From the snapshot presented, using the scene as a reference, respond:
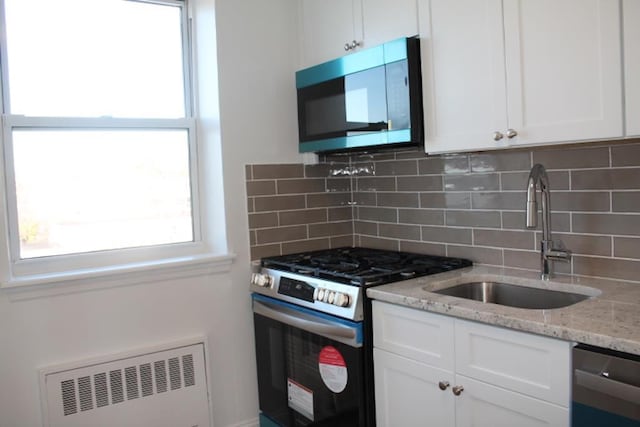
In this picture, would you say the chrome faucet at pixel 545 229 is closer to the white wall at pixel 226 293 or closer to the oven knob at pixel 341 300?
the oven knob at pixel 341 300

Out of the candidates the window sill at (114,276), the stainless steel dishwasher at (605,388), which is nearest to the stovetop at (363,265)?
the window sill at (114,276)

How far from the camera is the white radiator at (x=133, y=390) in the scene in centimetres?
222

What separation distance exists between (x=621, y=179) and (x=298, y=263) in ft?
4.32

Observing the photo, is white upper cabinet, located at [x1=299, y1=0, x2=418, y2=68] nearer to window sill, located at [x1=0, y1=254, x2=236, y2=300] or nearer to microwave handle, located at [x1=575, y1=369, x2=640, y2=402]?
window sill, located at [x1=0, y1=254, x2=236, y2=300]

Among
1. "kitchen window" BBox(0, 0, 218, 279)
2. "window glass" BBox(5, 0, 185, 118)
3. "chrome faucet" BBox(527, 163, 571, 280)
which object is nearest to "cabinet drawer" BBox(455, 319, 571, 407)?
"chrome faucet" BBox(527, 163, 571, 280)

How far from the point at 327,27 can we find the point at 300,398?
1.67 m

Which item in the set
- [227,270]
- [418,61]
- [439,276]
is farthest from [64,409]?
[418,61]

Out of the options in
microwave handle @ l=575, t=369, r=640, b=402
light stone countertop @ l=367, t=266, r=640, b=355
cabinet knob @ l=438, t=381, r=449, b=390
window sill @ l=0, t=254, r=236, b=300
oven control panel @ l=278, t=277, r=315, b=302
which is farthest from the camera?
oven control panel @ l=278, t=277, r=315, b=302

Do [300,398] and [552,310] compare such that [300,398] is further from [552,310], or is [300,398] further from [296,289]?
[552,310]

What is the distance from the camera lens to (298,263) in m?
2.51

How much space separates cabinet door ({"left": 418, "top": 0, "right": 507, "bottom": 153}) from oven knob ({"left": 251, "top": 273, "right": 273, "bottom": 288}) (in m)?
0.92

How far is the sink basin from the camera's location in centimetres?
200

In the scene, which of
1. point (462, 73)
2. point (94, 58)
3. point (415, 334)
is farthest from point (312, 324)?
point (94, 58)

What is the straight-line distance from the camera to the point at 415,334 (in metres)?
1.92
